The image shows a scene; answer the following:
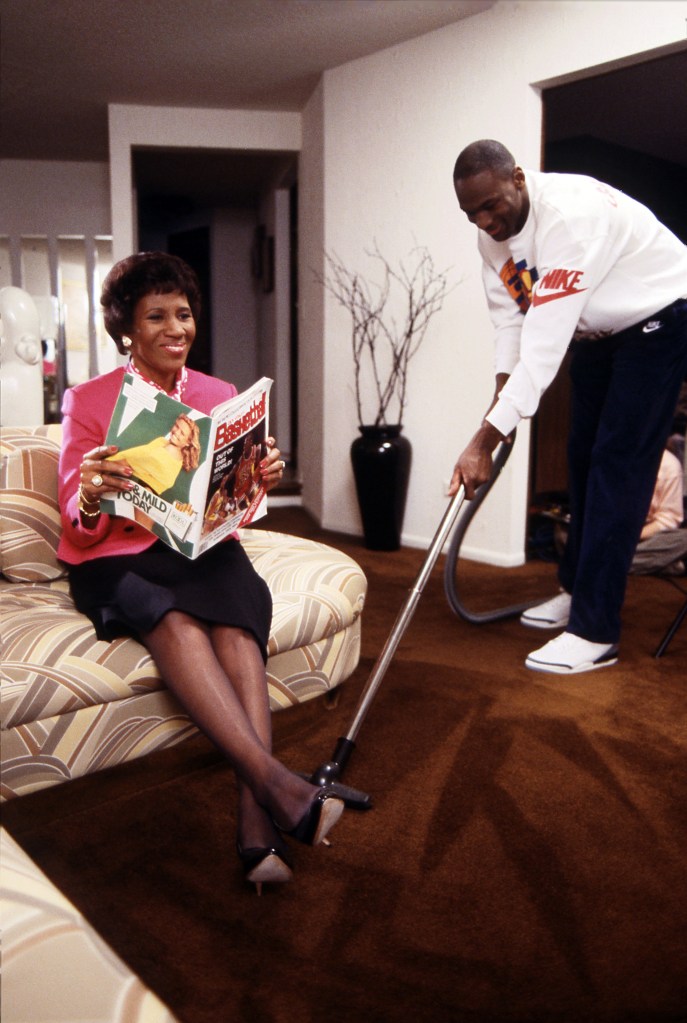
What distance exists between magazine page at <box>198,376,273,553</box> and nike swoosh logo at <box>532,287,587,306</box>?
0.78 m

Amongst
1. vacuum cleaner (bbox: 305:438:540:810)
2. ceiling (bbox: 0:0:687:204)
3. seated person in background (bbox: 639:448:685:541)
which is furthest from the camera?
seated person in background (bbox: 639:448:685:541)

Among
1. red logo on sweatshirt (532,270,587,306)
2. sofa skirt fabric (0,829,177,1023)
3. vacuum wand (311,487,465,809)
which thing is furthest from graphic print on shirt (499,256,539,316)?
sofa skirt fabric (0,829,177,1023)

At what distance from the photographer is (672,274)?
6.43 feet

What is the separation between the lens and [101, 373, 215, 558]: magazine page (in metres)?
1.20

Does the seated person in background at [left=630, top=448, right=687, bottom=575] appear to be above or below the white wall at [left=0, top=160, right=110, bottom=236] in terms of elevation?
below

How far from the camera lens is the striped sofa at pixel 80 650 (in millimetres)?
1249

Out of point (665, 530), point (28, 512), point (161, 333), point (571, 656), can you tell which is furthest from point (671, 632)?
point (28, 512)

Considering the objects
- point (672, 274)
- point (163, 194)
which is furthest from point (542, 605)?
point (163, 194)

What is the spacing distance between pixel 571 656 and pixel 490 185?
115cm

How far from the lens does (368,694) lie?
5.28ft

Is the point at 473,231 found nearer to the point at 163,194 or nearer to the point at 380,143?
the point at 380,143

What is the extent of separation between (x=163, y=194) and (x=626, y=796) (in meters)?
4.66

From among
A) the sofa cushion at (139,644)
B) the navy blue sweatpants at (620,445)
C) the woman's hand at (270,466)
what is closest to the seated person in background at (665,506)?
the navy blue sweatpants at (620,445)

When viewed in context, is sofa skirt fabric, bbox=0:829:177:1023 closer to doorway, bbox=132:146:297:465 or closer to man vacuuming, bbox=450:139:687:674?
man vacuuming, bbox=450:139:687:674
